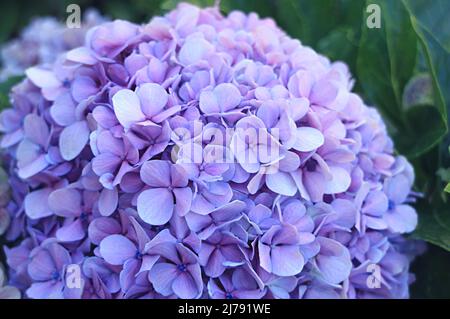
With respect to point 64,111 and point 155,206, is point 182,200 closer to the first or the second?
point 155,206

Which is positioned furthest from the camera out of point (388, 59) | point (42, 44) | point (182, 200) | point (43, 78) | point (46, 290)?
point (42, 44)

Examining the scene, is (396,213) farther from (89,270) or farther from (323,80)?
(89,270)

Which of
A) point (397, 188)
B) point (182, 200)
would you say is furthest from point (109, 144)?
point (397, 188)

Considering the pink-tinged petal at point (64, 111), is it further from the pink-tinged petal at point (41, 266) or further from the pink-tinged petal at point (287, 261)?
the pink-tinged petal at point (287, 261)

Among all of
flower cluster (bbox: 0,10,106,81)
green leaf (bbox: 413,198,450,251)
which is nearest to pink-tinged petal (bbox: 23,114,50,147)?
flower cluster (bbox: 0,10,106,81)
